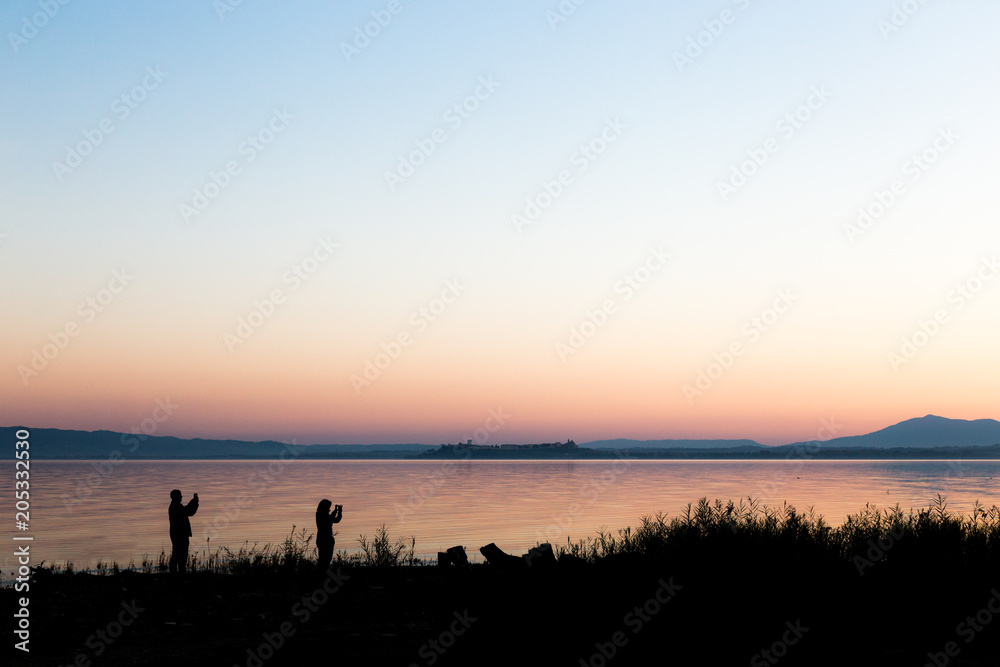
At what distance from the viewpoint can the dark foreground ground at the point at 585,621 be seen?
33.6ft

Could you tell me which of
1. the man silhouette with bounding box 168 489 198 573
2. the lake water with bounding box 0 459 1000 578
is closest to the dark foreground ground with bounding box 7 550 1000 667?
the man silhouette with bounding box 168 489 198 573

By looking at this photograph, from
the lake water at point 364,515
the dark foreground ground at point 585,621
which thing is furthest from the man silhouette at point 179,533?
the lake water at point 364,515

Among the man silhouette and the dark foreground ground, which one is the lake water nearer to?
the man silhouette

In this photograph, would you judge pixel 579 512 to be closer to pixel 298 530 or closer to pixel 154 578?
pixel 298 530

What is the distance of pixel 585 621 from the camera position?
10969 mm

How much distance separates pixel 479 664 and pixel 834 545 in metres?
7.60

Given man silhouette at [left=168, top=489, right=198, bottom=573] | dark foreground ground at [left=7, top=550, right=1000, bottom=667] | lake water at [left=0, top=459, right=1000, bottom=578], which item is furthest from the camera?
lake water at [left=0, top=459, right=1000, bottom=578]

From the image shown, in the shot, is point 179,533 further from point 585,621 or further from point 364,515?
point 364,515

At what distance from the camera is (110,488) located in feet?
233

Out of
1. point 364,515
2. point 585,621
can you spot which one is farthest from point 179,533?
point 364,515

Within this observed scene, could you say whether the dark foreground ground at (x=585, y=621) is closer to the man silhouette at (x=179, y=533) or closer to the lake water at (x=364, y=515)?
the man silhouette at (x=179, y=533)

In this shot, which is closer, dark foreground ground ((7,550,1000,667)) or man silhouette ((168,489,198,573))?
dark foreground ground ((7,550,1000,667))

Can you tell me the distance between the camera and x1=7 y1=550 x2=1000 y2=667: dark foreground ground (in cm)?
1023

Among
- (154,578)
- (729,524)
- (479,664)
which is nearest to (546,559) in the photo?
(479,664)
